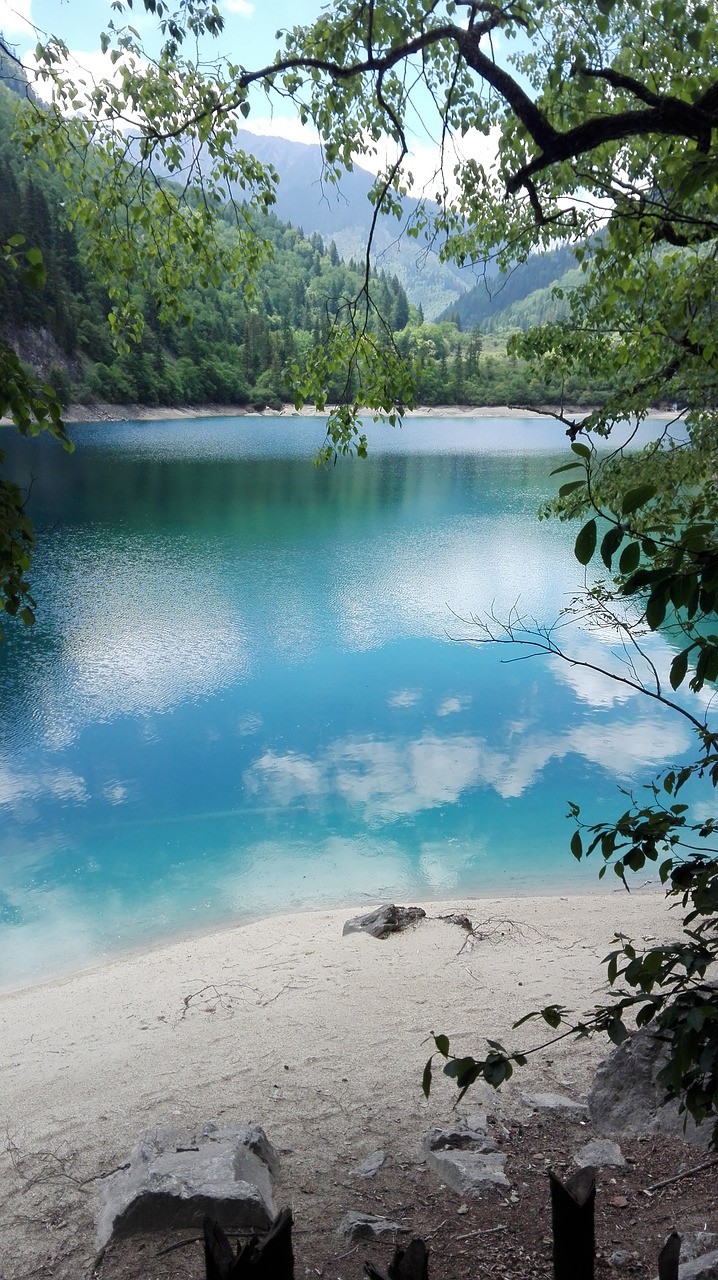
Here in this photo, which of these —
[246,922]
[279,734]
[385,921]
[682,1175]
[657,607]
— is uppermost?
[657,607]

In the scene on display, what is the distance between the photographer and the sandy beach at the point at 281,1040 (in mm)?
3166

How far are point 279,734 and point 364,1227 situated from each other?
868 centimetres

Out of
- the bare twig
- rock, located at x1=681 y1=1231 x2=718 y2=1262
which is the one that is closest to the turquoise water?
the bare twig

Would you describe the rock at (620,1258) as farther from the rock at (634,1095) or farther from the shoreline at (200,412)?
the shoreline at (200,412)

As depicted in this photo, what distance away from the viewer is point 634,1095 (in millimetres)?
3082

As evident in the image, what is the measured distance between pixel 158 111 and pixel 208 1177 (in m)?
4.68

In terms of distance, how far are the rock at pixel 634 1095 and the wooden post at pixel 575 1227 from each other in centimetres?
170

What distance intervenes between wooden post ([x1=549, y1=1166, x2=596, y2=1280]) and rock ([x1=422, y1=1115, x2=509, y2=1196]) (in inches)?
57.7

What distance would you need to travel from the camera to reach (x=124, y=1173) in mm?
2807

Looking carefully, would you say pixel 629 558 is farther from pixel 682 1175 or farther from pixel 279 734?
pixel 279 734

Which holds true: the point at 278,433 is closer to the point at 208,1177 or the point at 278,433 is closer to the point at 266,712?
the point at 266,712

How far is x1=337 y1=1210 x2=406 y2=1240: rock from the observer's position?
99.9 inches

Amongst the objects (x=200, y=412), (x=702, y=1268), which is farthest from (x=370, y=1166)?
(x=200, y=412)

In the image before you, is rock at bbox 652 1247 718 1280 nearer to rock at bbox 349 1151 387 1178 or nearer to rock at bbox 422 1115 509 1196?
rock at bbox 422 1115 509 1196
